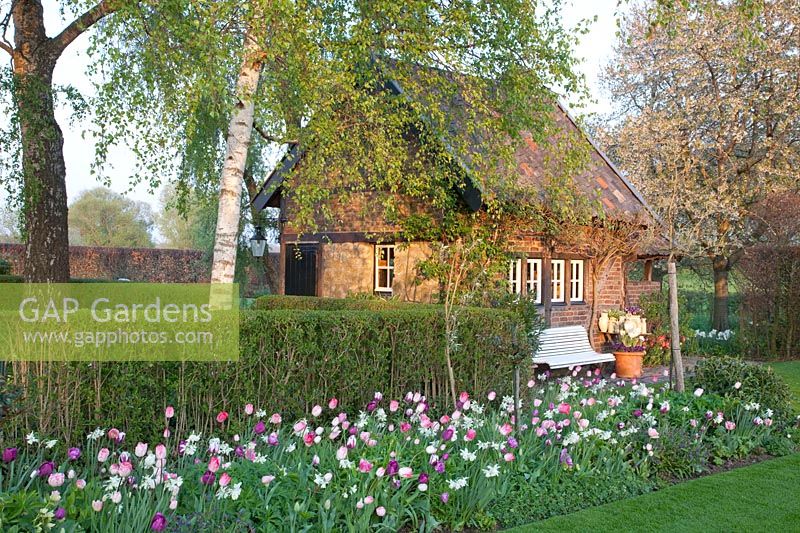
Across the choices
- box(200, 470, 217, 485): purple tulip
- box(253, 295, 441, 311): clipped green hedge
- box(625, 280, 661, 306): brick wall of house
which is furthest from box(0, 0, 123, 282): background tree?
box(625, 280, 661, 306): brick wall of house

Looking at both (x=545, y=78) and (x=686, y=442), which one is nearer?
(x=686, y=442)

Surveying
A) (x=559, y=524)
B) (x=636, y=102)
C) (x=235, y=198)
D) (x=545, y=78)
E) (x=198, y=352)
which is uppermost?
(x=636, y=102)

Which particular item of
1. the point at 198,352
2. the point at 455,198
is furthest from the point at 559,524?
the point at 455,198

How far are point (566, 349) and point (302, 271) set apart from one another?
Answer: 5.25 m

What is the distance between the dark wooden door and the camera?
1380 centimetres

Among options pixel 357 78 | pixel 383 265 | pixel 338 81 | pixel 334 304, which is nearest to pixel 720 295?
pixel 383 265

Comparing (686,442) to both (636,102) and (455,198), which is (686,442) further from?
(636,102)

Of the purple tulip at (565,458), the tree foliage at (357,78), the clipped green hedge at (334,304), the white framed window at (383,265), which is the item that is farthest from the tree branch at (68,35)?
the purple tulip at (565,458)

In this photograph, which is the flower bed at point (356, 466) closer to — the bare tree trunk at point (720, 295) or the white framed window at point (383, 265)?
the white framed window at point (383, 265)

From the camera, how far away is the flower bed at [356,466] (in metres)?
3.73

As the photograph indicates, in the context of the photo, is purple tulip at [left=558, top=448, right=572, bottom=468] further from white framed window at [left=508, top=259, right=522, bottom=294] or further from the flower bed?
white framed window at [left=508, top=259, right=522, bottom=294]

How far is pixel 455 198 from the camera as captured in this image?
37.6 feet

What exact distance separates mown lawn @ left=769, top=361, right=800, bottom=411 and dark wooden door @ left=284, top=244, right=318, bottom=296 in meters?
7.95

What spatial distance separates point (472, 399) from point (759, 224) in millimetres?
13200
